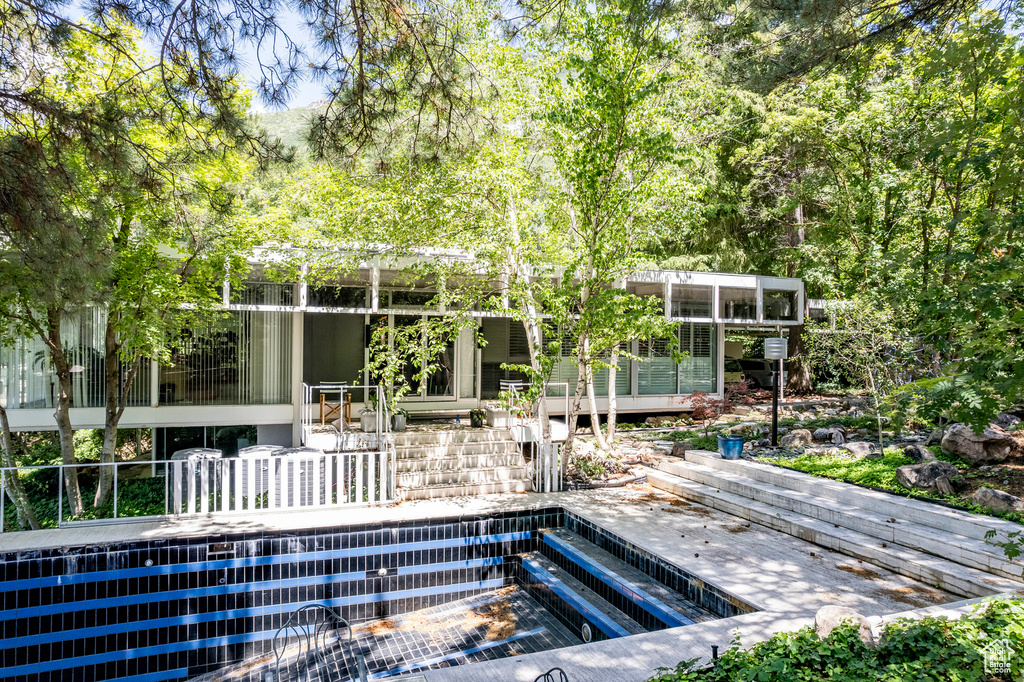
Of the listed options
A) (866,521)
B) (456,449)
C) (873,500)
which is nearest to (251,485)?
(456,449)

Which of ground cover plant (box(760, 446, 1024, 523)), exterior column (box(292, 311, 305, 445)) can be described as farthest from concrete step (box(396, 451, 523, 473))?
ground cover plant (box(760, 446, 1024, 523))

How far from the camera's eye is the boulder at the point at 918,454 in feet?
27.8

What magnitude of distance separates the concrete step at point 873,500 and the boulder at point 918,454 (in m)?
1.33

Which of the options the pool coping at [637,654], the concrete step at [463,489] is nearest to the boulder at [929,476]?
the pool coping at [637,654]

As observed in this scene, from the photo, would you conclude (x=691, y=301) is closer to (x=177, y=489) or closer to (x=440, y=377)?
(x=440, y=377)

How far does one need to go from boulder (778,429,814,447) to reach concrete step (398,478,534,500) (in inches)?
186

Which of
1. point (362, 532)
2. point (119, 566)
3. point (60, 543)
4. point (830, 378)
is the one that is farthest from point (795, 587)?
point (830, 378)

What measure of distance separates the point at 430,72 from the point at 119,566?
5.64 meters

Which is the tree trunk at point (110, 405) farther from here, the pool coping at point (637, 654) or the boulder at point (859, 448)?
the boulder at point (859, 448)

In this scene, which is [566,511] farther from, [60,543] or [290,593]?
[60,543]

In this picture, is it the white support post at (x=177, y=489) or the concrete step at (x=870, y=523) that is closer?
the concrete step at (x=870, y=523)

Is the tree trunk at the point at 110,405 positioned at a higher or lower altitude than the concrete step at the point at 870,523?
higher

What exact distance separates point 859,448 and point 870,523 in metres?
3.19

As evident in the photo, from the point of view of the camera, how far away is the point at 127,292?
811cm
